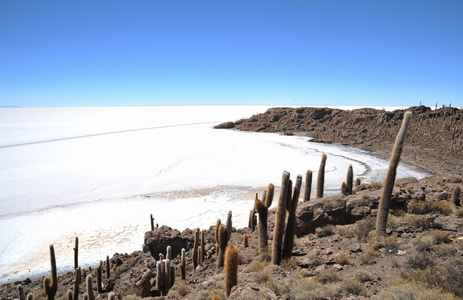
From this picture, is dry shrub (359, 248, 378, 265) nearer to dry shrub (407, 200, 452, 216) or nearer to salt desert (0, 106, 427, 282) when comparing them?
dry shrub (407, 200, 452, 216)

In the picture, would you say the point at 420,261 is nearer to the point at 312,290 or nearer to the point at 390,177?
the point at 390,177

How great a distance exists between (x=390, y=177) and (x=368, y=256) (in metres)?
2.52

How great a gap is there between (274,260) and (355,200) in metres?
4.50

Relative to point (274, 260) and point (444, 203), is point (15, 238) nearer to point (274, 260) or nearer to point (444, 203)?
point (274, 260)

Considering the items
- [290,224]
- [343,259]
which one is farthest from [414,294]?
[290,224]

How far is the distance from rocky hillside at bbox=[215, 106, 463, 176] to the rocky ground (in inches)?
746

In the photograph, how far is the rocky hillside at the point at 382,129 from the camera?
1173 inches

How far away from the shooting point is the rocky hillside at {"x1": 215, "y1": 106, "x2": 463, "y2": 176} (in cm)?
2980

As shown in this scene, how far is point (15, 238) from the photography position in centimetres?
1497

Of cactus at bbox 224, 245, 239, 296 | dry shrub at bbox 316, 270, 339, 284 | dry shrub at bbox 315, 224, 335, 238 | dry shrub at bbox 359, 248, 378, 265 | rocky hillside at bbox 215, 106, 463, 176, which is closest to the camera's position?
cactus at bbox 224, 245, 239, 296

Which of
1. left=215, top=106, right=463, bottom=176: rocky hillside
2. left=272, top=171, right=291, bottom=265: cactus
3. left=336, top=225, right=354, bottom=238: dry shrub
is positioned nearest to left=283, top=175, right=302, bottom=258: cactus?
left=272, top=171, right=291, bottom=265: cactus

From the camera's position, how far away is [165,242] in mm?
12891

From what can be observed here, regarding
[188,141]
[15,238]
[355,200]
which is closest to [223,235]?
[355,200]

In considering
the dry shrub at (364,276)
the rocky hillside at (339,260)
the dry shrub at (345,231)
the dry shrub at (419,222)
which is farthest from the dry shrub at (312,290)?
the dry shrub at (419,222)
